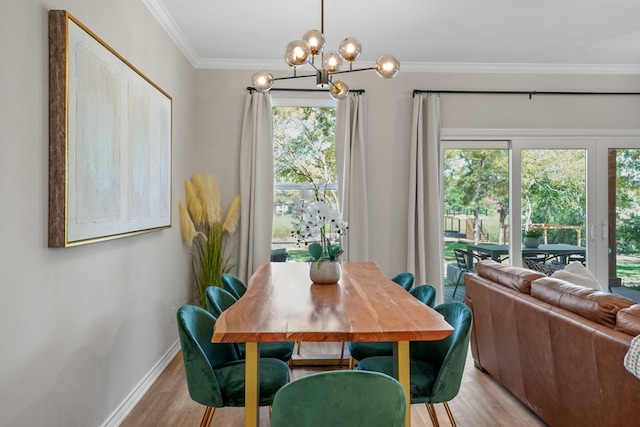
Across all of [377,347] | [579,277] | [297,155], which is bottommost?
[377,347]

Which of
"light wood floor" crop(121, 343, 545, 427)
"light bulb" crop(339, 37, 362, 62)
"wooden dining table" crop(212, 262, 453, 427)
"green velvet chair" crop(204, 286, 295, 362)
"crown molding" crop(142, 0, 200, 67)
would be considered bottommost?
"light wood floor" crop(121, 343, 545, 427)

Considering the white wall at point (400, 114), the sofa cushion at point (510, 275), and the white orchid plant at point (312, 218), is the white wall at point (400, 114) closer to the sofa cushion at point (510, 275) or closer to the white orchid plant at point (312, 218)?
the sofa cushion at point (510, 275)

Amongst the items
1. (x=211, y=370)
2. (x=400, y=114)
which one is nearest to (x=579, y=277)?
(x=211, y=370)

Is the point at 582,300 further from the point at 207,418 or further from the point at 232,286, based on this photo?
the point at 232,286

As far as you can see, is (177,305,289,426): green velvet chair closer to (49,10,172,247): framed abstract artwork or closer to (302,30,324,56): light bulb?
(49,10,172,247): framed abstract artwork

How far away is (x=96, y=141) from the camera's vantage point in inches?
82.7

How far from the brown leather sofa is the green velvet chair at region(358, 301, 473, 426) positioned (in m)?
0.55

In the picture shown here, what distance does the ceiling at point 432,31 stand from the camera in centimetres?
322

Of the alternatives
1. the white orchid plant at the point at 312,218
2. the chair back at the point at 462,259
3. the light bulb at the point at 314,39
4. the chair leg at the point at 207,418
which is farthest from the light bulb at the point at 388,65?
the chair back at the point at 462,259

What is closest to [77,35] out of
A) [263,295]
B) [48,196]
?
[48,196]

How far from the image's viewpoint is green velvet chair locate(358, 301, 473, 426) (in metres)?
1.82

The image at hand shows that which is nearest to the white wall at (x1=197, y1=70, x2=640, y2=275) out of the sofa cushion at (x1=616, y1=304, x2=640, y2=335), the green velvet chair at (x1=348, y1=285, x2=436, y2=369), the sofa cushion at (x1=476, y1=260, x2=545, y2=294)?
the sofa cushion at (x1=476, y1=260, x2=545, y2=294)

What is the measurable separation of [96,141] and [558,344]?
247 cm

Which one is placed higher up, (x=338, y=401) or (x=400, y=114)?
(x=400, y=114)
